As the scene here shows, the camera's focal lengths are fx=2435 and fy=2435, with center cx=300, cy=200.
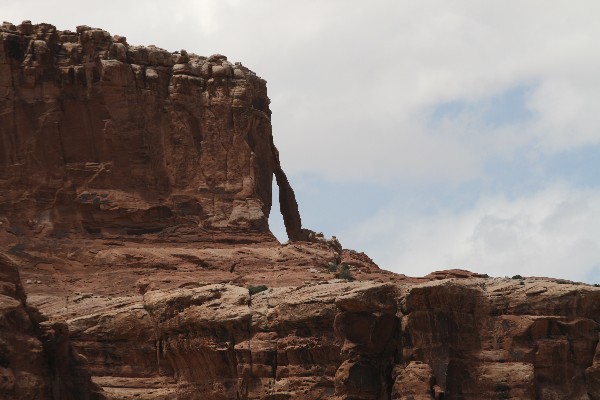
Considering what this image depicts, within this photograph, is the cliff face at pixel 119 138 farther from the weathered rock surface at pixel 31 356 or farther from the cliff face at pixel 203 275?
the weathered rock surface at pixel 31 356

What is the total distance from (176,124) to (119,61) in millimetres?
3337

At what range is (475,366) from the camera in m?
74.1

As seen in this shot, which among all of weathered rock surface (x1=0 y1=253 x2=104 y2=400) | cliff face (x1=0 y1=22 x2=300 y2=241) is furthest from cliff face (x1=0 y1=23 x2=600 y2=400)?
weathered rock surface (x1=0 y1=253 x2=104 y2=400)

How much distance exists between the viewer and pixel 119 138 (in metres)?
89.6

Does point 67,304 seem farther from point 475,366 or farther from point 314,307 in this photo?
point 475,366

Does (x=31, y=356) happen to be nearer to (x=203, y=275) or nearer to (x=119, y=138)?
(x=203, y=275)

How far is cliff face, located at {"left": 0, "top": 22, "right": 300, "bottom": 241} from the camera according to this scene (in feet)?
290

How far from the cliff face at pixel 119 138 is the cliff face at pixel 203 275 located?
73mm

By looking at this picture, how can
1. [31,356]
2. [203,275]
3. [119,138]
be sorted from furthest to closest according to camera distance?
1. [119,138]
2. [203,275]
3. [31,356]

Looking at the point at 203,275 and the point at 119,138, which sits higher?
the point at 119,138

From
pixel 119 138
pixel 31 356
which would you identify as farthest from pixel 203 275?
pixel 31 356

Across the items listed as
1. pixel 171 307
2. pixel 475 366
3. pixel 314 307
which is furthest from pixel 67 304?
pixel 475 366

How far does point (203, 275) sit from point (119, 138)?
793 centimetres

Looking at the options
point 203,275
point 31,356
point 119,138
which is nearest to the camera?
point 31,356
